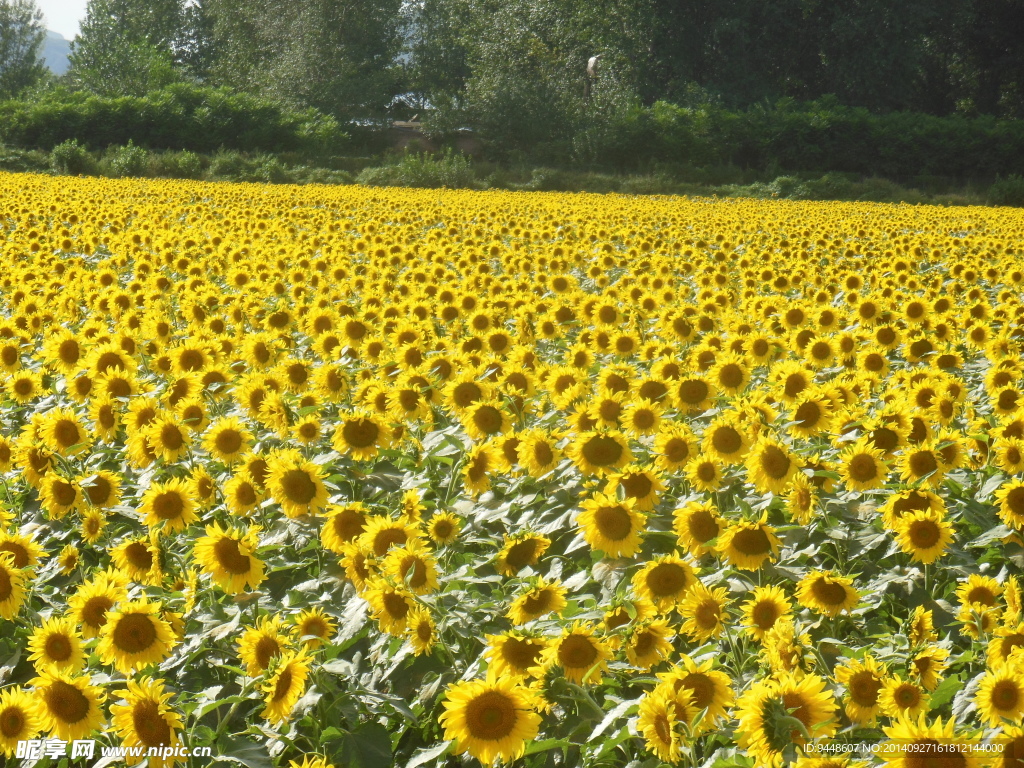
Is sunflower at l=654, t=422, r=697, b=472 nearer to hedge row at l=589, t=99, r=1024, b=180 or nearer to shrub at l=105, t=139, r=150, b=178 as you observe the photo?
shrub at l=105, t=139, r=150, b=178

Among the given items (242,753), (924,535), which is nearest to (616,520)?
(924,535)

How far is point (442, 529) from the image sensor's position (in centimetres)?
366

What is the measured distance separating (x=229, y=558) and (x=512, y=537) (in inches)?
36.1

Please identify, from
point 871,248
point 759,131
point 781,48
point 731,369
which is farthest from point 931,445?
point 781,48

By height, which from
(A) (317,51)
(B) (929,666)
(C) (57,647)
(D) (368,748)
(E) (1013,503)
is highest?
(A) (317,51)

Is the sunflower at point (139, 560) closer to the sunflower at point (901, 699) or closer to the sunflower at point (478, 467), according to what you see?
the sunflower at point (478, 467)

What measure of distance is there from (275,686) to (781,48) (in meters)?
51.6

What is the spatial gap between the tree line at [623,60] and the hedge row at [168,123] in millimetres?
7072

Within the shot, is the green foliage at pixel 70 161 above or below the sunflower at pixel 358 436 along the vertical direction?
above

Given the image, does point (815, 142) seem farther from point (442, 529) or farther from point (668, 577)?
point (668, 577)

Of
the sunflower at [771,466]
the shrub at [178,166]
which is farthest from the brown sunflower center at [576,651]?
the shrub at [178,166]

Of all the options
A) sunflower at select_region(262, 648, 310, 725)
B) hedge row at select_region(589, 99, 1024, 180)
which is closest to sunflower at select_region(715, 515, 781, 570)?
sunflower at select_region(262, 648, 310, 725)

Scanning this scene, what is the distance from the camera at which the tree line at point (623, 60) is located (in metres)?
44.2

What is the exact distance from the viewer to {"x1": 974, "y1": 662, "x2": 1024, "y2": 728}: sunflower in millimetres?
2299
